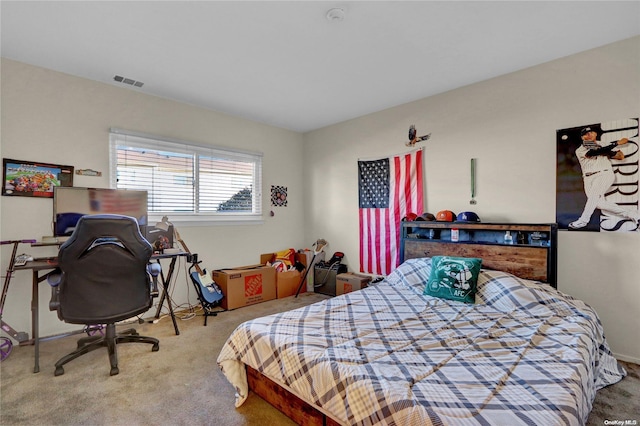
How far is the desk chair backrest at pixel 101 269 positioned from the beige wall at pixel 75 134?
1137mm

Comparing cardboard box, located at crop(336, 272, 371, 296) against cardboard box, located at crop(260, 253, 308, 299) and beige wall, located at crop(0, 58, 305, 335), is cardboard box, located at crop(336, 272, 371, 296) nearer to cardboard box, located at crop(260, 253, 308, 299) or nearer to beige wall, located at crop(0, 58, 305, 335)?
cardboard box, located at crop(260, 253, 308, 299)

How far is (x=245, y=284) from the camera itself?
4.06m

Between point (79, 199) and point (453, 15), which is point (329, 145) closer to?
point (453, 15)

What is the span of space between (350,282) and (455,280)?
1668 mm

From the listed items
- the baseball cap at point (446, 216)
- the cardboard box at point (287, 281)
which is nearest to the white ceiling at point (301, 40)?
the baseball cap at point (446, 216)

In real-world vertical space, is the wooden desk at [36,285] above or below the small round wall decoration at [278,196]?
below

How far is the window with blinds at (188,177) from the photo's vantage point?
3488 mm

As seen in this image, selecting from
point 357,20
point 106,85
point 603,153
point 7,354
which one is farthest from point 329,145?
point 7,354

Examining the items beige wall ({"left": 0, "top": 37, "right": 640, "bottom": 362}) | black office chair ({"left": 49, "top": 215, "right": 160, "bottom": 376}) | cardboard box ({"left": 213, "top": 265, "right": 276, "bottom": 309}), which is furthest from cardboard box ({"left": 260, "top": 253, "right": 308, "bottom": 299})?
black office chair ({"left": 49, "top": 215, "right": 160, "bottom": 376})

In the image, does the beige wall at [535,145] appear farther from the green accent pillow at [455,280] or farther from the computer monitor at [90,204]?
the computer monitor at [90,204]

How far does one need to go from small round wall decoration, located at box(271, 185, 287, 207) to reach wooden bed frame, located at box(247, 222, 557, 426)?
84.5 inches

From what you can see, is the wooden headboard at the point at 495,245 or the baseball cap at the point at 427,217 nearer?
the wooden headboard at the point at 495,245

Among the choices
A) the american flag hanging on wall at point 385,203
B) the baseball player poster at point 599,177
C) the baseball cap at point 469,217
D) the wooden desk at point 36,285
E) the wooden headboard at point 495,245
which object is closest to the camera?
the wooden desk at point 36,285

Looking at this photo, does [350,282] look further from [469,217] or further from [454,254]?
[469,217]
